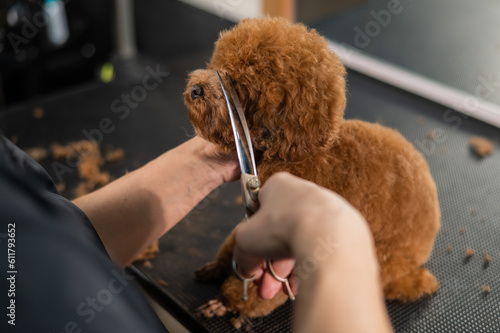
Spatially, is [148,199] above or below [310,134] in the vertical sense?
below

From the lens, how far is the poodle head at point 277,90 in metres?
0.61

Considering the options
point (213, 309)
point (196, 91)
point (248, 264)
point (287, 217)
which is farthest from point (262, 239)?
point (213, 309)

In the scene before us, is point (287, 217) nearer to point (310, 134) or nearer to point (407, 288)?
point (310, 134)

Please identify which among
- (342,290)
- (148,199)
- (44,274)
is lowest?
(148,199)

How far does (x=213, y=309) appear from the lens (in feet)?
2.48

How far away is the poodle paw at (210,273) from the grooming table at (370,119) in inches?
0.5

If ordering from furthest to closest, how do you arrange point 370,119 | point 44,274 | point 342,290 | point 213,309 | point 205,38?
point 205,38
point 370,119
point 213,309
point 44,274
point 342,290

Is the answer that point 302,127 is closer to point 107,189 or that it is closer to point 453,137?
point 107,189

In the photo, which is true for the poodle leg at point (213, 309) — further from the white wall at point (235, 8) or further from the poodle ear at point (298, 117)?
the white wall at point (235, 8)

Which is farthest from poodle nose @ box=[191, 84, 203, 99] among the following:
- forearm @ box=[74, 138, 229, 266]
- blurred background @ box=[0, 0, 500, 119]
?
blurred background @ box=[0, 0, 500, 119]

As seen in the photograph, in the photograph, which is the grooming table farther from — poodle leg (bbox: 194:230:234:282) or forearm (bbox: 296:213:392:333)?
forearm (bbox: 296:213:392:333)

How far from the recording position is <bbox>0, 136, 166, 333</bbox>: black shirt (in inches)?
18.7

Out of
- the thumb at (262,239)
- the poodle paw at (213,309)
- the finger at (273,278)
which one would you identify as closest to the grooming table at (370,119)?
the poodle paw at (213,309)

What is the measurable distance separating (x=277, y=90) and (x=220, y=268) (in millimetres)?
343
